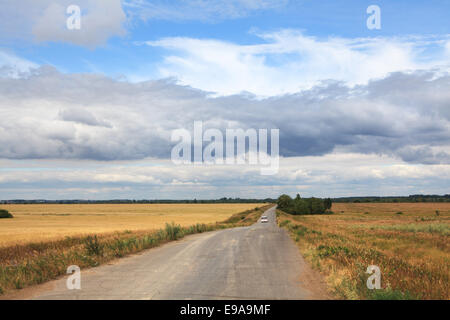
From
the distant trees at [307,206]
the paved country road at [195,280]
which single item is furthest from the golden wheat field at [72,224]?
the distant trees at [307,206]

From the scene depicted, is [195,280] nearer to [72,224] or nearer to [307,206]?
[72,224]

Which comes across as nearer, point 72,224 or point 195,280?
point 195,280

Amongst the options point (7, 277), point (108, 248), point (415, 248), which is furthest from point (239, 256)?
point (415, 248)

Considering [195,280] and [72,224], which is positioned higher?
[195,280]

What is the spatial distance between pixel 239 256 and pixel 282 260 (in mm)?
2269

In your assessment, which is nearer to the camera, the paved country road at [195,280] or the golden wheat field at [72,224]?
the paved country road at [195,280]

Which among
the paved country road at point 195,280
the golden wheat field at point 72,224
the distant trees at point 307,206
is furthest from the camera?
the distant trees at point 307,206

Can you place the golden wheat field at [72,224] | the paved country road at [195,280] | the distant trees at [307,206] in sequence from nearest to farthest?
1. the paved country road at [195,280]
2. the golden wheat field at [72,224]
3. the distant trees at [307,206]

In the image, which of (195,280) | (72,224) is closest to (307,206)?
(72,224)

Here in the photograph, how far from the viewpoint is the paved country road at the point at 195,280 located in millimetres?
9031

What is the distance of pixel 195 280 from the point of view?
35.6 ft

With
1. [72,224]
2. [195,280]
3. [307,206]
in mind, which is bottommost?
[307,206]

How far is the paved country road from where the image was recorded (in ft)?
29.6

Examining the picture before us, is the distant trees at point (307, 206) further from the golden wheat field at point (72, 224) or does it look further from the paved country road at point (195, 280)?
the paved country road at point (195, 280)
